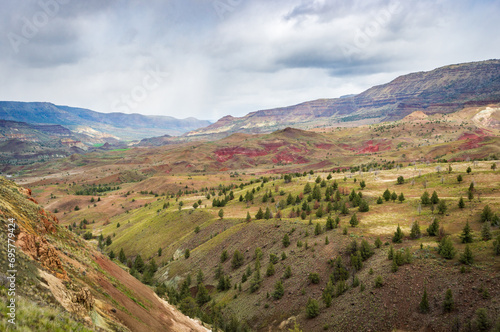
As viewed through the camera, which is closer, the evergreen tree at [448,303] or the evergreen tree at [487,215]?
the evergreen tree at [448,303]

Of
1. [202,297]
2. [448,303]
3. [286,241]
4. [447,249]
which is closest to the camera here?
[448,303]

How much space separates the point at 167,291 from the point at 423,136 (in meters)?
207

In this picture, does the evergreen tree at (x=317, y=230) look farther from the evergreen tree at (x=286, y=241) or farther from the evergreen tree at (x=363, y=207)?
the evergreen tree at (x=363, y=207)

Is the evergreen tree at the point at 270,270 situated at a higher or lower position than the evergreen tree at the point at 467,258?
lower

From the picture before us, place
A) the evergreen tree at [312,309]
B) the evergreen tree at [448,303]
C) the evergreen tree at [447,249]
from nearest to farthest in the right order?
the evergreen tree at [448,303], the evergreen tree at [447,249], the evergreen tree at [312,309]

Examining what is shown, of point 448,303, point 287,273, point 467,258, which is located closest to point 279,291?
point 287,273

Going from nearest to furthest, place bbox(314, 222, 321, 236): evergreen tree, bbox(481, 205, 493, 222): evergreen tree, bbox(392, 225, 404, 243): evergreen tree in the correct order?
bbox(481, 205, 493, 222): evergreen tree → bbox(392, 225, 404, 243): evergreen tree → bbox(314, 222, 321, 236): evergreen tree

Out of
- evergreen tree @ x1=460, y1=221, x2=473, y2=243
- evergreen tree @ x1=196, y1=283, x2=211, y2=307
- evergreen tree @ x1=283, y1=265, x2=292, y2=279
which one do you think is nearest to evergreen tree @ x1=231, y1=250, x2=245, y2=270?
evergreen tree @ x1=196, y1=283, x2=211, y2=307

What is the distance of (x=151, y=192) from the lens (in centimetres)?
12631

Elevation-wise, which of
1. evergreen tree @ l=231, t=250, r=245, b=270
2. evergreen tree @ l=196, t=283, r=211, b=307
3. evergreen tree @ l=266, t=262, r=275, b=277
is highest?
evergreen tree @ l=266, t=262, r=275, b=277

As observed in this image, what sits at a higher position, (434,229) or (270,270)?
(434,229)

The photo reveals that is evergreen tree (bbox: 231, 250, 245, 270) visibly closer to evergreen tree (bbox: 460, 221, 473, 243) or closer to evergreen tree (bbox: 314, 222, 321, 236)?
evergreen tree (bbox: 314, 222, 321, 236)

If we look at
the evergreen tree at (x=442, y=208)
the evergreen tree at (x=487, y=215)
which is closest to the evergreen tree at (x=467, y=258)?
the evergreen tree at (x=487, y=215)

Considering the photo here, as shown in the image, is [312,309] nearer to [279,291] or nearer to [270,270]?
[279,291]
